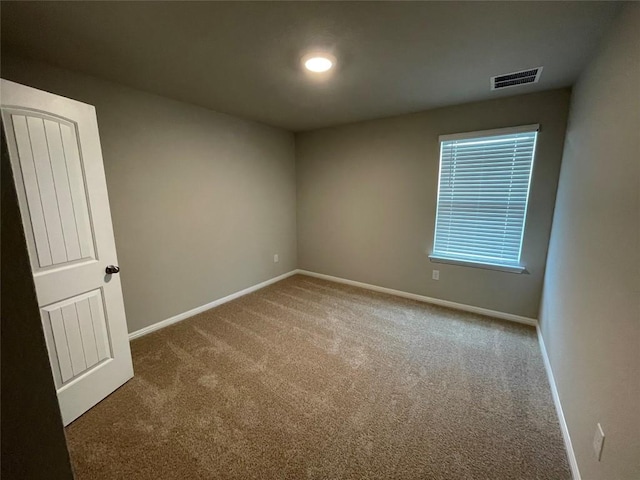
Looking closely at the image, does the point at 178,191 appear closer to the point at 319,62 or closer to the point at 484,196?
the point at 319,62

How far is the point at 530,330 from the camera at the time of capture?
2.66 m

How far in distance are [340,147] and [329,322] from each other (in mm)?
2411

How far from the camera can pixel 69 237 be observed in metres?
1.62

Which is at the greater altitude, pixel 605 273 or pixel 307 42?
pixel 307 42

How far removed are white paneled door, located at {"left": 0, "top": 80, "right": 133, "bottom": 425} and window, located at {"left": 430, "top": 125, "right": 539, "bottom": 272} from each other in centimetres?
323

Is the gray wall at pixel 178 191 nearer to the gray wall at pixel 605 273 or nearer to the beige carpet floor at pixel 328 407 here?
the beige carpet floor at pixel 328 407

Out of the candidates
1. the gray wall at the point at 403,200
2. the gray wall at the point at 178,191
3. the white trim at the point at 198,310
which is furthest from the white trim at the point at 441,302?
the gray wall at the point at 178,191

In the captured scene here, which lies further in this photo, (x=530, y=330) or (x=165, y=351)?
(x=530, y=330)

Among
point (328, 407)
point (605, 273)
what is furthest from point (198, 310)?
point (605, 273)

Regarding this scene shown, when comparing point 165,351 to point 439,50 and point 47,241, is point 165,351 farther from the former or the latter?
point 439,50

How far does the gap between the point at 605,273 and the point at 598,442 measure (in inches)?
29.0

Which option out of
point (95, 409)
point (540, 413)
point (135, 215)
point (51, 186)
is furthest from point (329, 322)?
point (51, 186)

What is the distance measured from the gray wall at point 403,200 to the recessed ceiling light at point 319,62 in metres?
1.59

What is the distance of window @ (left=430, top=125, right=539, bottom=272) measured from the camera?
265cm
